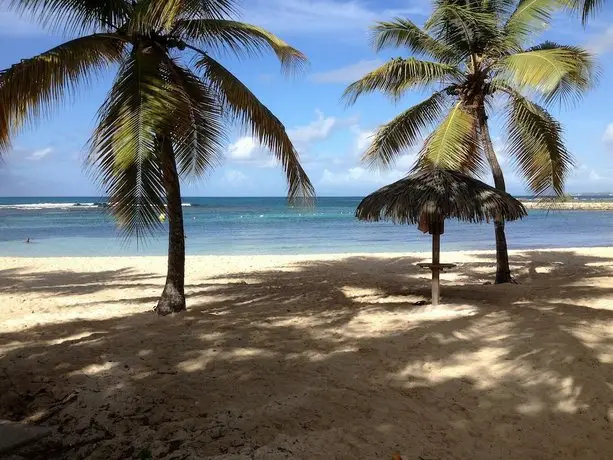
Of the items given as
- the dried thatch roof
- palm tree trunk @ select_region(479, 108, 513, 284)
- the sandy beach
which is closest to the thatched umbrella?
the dried thatch roof

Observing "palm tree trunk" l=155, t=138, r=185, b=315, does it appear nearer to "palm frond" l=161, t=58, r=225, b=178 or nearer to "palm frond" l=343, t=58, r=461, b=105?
"palm frond" l=161, t=58, r=225, b=178

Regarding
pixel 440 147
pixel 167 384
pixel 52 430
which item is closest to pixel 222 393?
pixel 167 384

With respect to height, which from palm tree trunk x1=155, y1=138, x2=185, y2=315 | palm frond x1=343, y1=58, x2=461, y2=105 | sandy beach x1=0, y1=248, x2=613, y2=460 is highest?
palm frond x1=343, y1=58, x2=461, y2=105

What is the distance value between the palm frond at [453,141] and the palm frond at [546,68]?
0.93 metres

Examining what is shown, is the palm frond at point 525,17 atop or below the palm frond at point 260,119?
atop

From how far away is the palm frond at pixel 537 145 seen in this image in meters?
9.16

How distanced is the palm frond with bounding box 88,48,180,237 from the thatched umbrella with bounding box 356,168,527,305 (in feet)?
9.62

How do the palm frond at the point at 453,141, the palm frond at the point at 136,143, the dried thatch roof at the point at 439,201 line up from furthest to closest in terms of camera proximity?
the palm frond at the point at 453,141 < the dried thatch roof at the point at 439,201 < the palm frond at the point at 136,143

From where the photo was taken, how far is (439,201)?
6461 mm

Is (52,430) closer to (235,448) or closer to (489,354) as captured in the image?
(235,448)

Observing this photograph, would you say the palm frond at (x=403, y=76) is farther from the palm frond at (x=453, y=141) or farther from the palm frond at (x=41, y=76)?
the palm frond at (x=41, y=76)

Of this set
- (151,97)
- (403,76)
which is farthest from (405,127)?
(151,97)

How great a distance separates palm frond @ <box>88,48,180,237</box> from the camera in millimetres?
5125

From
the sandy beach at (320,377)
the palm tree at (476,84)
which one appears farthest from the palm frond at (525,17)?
the sandy beach at (320,377)
